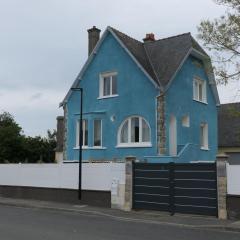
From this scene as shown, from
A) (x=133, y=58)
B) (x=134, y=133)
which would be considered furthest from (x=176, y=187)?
(x=133, y=58)

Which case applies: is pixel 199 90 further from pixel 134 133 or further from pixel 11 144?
pixel 11 144

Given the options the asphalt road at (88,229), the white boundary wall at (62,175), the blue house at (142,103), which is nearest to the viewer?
the asphalt road at (88,229)

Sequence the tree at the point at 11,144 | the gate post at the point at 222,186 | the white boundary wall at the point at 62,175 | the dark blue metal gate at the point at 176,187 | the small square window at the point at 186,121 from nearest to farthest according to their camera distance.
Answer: the gate post at the point at 222,186, the dark blue metal gate at the point at 176,187, the white boundary wall at the point at 62,175, the small square window at the point at 186,121, the tree at the point at 11,144

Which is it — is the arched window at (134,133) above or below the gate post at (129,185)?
above

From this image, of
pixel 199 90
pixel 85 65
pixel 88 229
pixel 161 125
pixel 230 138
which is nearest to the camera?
pixel 88 229

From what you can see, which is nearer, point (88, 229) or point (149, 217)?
point (88, 229)

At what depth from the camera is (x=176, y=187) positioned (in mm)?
18453

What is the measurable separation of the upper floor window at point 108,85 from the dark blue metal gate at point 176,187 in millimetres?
8694

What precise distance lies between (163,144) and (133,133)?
2.04 m

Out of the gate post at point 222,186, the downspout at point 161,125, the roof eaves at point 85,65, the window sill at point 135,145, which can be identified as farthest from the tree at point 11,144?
the gate post at point 222,186

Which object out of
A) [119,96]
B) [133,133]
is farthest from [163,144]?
[119,96]

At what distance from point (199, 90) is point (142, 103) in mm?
5206

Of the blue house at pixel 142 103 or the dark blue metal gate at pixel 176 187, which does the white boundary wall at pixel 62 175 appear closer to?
the dark blue metal gate at pixel 176 187

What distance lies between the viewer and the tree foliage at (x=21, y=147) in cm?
4772
